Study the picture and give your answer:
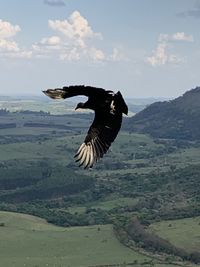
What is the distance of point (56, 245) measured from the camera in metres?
120

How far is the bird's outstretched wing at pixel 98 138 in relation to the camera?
6.17 metres

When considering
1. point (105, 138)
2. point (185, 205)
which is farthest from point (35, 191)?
point (105, 138)

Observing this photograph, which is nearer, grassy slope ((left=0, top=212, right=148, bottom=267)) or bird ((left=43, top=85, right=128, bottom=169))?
bird ((left=43, top=85, right=128, bottom=169))

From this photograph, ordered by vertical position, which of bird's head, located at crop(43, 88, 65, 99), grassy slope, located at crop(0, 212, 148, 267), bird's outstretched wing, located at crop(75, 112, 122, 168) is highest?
bird's head, located at crop(43, 88, 65, 99)

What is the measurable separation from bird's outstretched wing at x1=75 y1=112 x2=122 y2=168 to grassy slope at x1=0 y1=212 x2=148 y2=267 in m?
99.5

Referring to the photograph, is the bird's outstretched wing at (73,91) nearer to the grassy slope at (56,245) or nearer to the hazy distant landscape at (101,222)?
the hazy distant landscape at (101,222)

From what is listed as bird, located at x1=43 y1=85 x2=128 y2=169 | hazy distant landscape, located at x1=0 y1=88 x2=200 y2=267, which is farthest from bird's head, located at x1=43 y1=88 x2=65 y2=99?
hazy distant landscape, located at x1=0 y1=88 x2=200 y2=267

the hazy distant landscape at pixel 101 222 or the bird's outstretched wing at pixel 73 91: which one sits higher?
the bird's outstretched wing at pixel 73 91

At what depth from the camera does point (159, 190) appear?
186000 millimetres

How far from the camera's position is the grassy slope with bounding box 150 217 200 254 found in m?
116

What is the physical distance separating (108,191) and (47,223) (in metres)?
39.0

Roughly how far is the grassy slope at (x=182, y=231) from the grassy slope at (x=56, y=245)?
9.62m

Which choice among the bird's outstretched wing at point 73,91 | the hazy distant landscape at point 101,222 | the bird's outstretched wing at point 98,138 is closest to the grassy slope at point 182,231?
the hazy distant landscape at point 101,222

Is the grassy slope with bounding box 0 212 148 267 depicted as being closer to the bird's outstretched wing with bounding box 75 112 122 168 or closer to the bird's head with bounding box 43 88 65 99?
the bird's outstretched wing with bounding box 75 112 122 168
